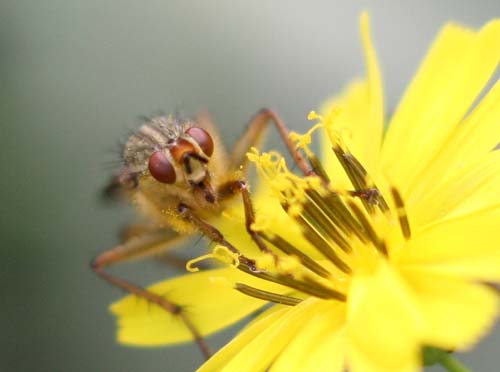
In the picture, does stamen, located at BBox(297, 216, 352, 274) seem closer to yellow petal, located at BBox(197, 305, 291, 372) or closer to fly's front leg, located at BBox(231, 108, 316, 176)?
yellow petal, located at BBox(197, 305, 291, 372)

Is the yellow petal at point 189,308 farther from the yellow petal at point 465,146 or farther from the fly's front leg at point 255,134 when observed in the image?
the yellow petal at point 465,146

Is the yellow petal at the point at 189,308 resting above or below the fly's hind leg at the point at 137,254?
below

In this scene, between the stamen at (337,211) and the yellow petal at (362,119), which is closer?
the stamen at (337,211)

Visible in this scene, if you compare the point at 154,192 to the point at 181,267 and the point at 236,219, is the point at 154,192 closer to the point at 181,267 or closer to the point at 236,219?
the point at 236,219

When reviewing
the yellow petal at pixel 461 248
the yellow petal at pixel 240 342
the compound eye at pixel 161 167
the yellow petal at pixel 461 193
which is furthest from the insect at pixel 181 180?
the yellow petal at pixel 461 248

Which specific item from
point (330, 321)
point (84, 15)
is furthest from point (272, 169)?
point (84, 15)

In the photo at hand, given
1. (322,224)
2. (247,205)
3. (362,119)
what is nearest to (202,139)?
(247,205)
